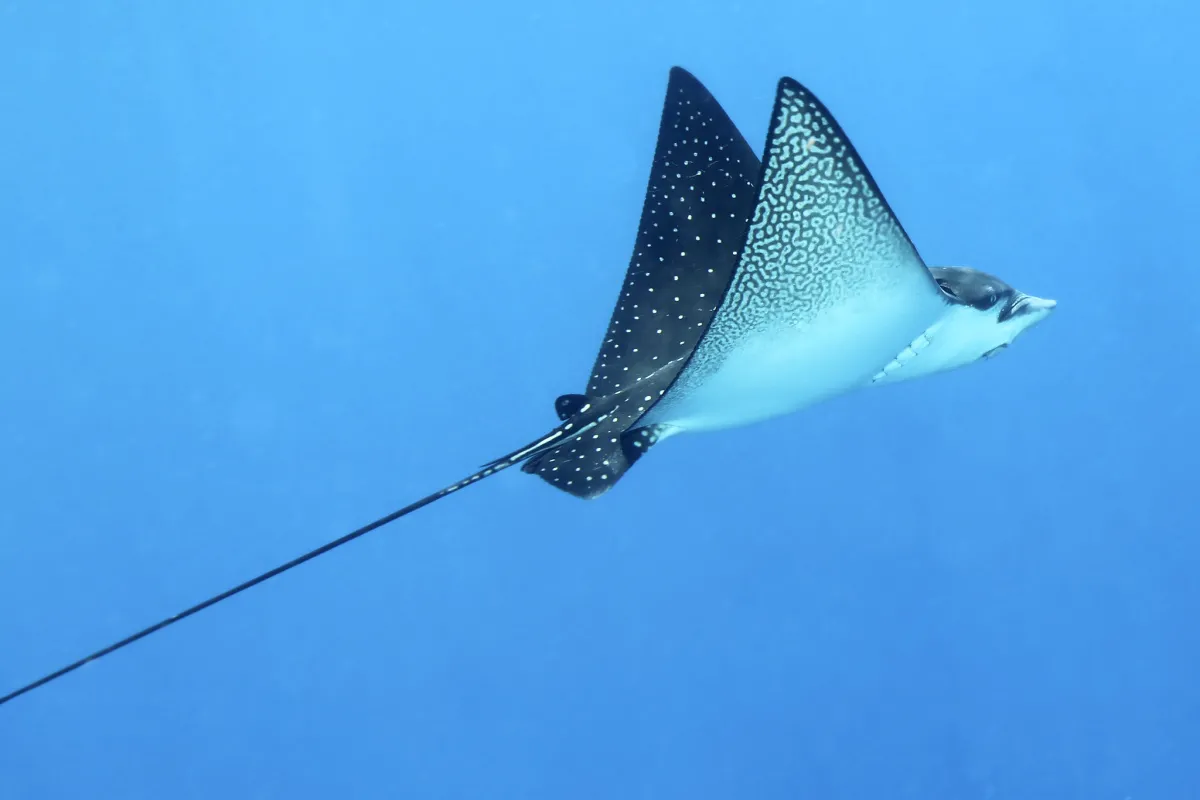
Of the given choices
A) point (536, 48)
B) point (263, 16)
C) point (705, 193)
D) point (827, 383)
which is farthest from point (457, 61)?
point (827, 383)

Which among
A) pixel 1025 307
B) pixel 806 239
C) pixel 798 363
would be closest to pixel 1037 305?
pixel 1025 307

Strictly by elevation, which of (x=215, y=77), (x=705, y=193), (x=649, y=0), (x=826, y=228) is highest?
(x=215, y=77)

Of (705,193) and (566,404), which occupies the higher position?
(705,193)

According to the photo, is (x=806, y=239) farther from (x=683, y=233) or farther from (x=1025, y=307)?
(x=1025, y=307)

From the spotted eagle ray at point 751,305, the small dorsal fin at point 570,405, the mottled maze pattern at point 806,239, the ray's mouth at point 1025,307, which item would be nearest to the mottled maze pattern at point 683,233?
the spotted eagle ray at point 751,305

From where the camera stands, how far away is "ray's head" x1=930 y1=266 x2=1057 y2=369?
2.10m

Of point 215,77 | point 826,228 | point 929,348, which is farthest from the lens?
point 215,77

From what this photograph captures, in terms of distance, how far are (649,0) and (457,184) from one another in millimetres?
1243

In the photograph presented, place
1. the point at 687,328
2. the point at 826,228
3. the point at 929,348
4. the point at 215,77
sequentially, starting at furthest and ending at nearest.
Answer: the point at 215,77 → the point at 687,328 → the point at 929,348 → the point at 826,228

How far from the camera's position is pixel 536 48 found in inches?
158

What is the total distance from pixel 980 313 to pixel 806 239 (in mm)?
609

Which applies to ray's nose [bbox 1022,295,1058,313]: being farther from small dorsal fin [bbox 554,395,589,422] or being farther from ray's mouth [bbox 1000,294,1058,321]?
small dorsal fin [bbox 554,395,589,422]

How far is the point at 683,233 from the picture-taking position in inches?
97.1

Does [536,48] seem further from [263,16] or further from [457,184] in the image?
[263,16]
